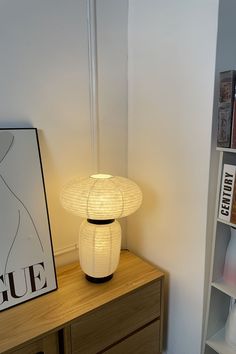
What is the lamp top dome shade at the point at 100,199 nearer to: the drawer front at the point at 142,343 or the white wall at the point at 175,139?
the white wall at the point at 175,139

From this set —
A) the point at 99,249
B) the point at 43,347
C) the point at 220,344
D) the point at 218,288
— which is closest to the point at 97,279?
the point at 99,249

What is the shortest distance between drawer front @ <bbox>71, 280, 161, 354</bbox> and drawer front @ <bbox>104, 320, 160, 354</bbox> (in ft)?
0.11

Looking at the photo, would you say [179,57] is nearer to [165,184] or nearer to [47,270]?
[165,184]

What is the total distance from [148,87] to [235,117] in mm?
468

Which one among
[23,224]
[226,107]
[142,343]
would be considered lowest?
[142,343]

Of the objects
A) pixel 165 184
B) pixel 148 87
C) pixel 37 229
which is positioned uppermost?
pixel 148 87

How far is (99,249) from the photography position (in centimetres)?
120

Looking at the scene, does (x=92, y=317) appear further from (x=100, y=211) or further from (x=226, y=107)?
(x=226, y=107)

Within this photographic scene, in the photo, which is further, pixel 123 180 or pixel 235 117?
pixel 123 180

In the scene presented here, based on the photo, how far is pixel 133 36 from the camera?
4.63 feet

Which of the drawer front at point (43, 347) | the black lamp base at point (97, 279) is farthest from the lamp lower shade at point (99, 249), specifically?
the drawer front at point (43, 347)

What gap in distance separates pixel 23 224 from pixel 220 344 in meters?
1.02

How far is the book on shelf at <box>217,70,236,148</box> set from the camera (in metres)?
1.04

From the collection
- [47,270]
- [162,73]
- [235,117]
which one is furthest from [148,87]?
[47,270]
